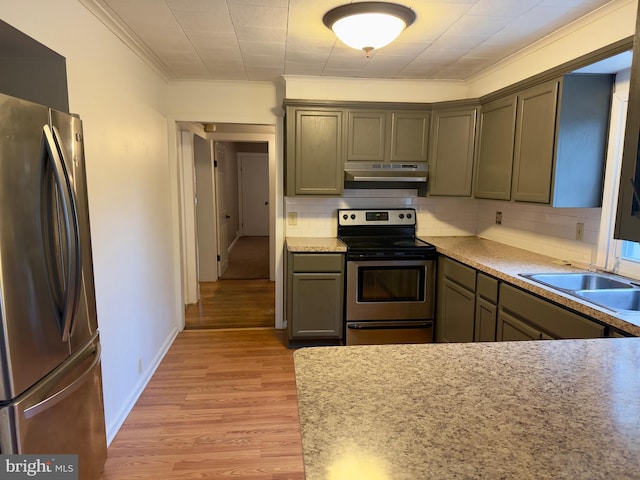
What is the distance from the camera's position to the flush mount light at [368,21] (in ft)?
6.52

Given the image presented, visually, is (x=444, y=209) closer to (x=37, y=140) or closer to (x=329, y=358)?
(x=329, y=358)

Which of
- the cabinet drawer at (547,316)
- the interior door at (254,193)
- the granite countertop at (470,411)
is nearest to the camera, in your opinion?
the granite countertop at (470,411)

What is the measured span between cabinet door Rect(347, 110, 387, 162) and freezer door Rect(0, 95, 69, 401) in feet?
7.65

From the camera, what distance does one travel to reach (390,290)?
321cm

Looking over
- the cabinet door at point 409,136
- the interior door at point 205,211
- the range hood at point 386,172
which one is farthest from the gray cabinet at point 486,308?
the interior door at point 205,211

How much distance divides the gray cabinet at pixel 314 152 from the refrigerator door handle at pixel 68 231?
199 cm

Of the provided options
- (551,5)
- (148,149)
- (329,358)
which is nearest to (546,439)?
(329,358)

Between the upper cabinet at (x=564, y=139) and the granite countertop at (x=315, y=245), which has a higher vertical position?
the upper cabinet at (x=564, y=139)

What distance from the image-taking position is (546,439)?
780mm

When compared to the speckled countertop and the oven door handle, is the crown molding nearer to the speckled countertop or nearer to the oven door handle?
the speckled countertop

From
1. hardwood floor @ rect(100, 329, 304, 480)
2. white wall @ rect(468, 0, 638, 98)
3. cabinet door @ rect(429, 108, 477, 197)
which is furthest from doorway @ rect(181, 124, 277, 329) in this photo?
white wall @ rect(468, 0, 638, 98)

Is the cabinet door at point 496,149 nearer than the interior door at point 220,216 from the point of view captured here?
Yes

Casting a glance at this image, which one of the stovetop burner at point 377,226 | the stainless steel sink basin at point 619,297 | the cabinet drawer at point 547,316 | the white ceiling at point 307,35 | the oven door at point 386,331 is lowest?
the oven door at point 386,331

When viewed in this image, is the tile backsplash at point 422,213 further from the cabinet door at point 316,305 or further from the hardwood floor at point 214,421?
the hardwood floor at point 214,421
